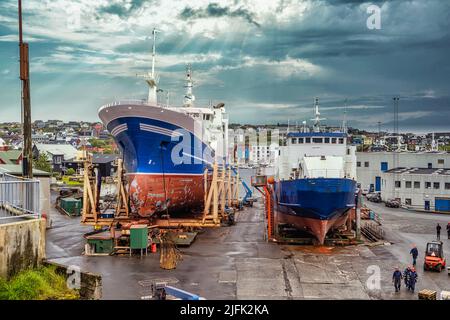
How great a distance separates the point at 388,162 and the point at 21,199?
50.2 metres

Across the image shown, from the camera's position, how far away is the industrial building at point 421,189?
39969mm

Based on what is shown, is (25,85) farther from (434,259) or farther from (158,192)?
(434,259)

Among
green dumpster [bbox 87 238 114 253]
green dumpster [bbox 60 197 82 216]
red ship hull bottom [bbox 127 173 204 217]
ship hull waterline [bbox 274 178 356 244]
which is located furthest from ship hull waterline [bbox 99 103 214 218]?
green dumpster [bbox 60 197 82 216]

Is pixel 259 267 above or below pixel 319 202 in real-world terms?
below

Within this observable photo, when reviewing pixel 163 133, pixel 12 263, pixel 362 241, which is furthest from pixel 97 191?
pixel 12 263

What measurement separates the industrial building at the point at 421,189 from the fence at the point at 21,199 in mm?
37346

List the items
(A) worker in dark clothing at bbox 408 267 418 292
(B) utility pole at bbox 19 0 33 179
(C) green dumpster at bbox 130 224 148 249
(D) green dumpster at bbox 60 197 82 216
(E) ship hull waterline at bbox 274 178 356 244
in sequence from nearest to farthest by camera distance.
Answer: (B) utility pole at bbox 19 0 33 179, (A) worker in dark clothing at bbox 408 267 418 292, (C) green dumpster at bbox 130 224 148 249, (E) ship hull waterline at bbox 274 178 356 244, (D) green dumpster at bbox 60 197 82 216

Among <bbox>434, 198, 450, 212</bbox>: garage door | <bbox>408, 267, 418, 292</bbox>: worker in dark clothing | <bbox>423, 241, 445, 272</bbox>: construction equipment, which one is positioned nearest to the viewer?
→ <bbox>408, 267, 418, 292</bbox>: worker in dark clothing

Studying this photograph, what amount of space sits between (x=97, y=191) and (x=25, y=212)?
617 inches

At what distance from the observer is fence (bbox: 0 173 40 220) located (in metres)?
9.81

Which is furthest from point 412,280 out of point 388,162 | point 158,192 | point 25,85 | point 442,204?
point 388,162

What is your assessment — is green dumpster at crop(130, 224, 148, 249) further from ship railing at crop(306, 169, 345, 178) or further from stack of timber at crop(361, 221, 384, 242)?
stack of timber at crop(361, 221, 384, 242)

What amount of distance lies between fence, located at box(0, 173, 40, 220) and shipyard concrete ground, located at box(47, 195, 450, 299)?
4817 millimetres

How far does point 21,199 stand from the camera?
34.0 ft
